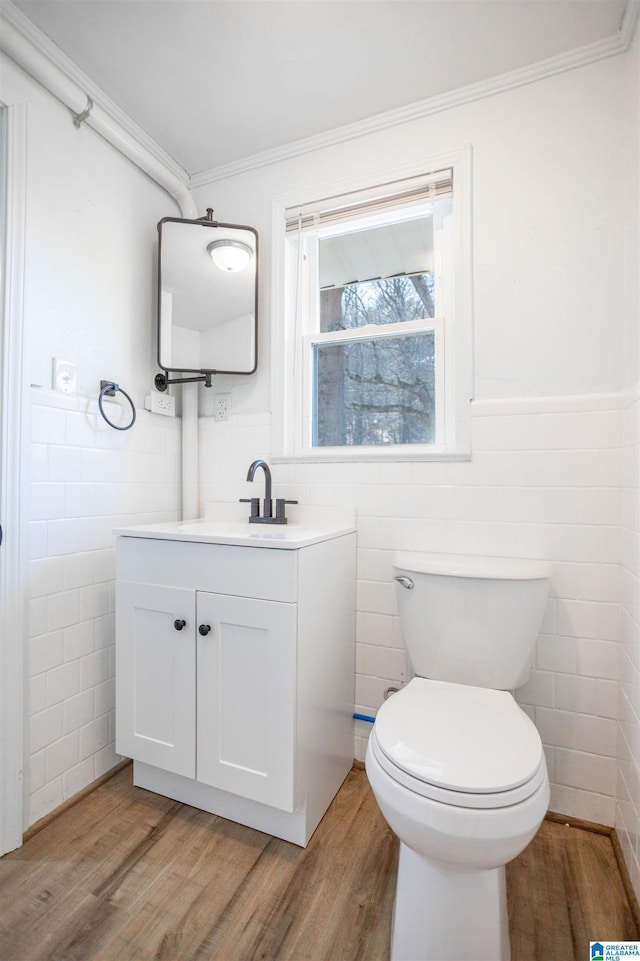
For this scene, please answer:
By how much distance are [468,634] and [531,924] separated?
25.3 inches

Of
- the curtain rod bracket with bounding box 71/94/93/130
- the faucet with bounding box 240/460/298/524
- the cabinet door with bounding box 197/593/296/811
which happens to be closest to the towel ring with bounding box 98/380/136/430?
the faucet with bounding box 240/460/298/524

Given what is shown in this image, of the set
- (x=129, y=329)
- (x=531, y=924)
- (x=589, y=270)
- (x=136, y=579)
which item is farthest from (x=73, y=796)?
(x=589, y=270)

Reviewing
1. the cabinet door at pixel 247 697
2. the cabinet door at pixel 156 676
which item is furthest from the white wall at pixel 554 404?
the cabinet door at pixel 156 676

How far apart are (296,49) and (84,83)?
0.71 metres

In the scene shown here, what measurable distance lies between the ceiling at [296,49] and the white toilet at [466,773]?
1578mm

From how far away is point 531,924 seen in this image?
102 centimetres

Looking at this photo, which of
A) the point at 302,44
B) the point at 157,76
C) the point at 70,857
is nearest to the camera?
the point at 70,857

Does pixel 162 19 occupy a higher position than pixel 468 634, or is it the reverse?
pixel 162 19

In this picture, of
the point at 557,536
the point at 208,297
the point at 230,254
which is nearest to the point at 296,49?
the point at 230,254

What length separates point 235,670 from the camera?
123 cm

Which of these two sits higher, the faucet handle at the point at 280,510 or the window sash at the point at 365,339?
the window sash at the point at 365,339

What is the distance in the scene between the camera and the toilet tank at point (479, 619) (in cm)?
124

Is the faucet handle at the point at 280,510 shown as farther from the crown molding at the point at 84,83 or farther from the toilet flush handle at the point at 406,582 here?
the crown molding at the point at 84,83

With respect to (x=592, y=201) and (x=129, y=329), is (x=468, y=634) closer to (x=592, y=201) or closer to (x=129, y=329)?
(x=592, y=201)
